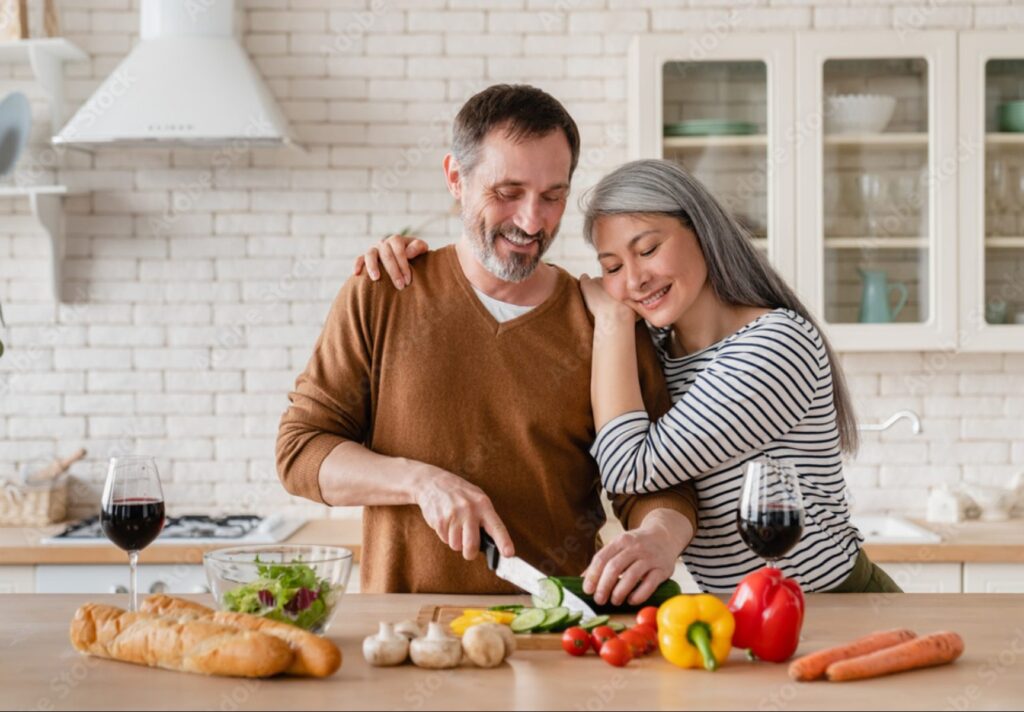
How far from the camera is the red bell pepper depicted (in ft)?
5.06

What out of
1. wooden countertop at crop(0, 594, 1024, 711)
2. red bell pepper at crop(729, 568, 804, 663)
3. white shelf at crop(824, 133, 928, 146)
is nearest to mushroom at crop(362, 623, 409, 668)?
wooden countertop at crop(0, 594, 1024, 711)

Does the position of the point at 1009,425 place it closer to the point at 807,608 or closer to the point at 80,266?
the point at 807,608

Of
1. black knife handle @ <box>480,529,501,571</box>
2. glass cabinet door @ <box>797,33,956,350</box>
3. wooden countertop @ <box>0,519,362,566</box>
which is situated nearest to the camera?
black knife handle @ <box>480,529,501,571</box>

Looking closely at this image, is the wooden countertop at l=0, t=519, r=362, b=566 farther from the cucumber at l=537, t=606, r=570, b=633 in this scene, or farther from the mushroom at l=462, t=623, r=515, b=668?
the mushroom at l=462, t=623, r=515, b=668

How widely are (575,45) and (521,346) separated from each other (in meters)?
1.97

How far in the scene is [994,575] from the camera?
132 inches

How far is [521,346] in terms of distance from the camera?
225cm

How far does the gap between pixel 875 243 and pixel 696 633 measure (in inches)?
95.4

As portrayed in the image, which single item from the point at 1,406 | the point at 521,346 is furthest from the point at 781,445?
the point at 1,406

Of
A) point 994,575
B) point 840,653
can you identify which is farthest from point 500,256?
A: point 994,575

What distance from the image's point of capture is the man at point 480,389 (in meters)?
2.16

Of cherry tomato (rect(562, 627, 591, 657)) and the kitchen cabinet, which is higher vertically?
the kitchen cabinet

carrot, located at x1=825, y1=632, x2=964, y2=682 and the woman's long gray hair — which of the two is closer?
carrot, located at x1=825, y1=632, x2=964, y2=682

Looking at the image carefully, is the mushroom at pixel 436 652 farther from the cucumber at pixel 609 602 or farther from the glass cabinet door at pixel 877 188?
the glass cabinet door at pixel 877 188
